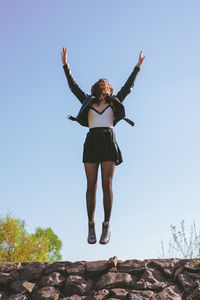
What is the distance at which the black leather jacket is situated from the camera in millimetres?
5602

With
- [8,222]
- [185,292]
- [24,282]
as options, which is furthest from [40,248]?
[185,292]

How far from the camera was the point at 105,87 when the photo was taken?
5762 millimetres

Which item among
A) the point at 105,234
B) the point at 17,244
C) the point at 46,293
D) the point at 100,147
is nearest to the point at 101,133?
the point at 100,147

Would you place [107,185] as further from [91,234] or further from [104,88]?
[104,88]

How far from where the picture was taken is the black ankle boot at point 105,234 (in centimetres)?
515

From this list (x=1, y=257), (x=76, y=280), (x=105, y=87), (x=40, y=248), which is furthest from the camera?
(x=40, y=248)

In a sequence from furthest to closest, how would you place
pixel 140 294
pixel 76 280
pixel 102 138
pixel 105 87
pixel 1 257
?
pixel 1 257, pixel 105 87, pixel 102 138, pixel 76 280, pixel 140 294

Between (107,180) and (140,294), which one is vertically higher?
(107,180)

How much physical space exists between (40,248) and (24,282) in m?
8.07

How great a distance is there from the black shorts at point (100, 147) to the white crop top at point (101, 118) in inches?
2.7

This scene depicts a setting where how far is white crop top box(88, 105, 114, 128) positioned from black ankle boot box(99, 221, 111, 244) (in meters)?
1.43

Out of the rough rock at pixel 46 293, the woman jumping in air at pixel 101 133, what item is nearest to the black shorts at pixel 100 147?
the woman jumping in air at pixel 101 133

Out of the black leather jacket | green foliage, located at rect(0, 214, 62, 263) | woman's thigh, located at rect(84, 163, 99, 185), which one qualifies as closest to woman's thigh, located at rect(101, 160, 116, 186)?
woman's thigh, located at rect(84, 163, 99, 185)

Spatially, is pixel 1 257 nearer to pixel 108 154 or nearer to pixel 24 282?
pixel 24 282
